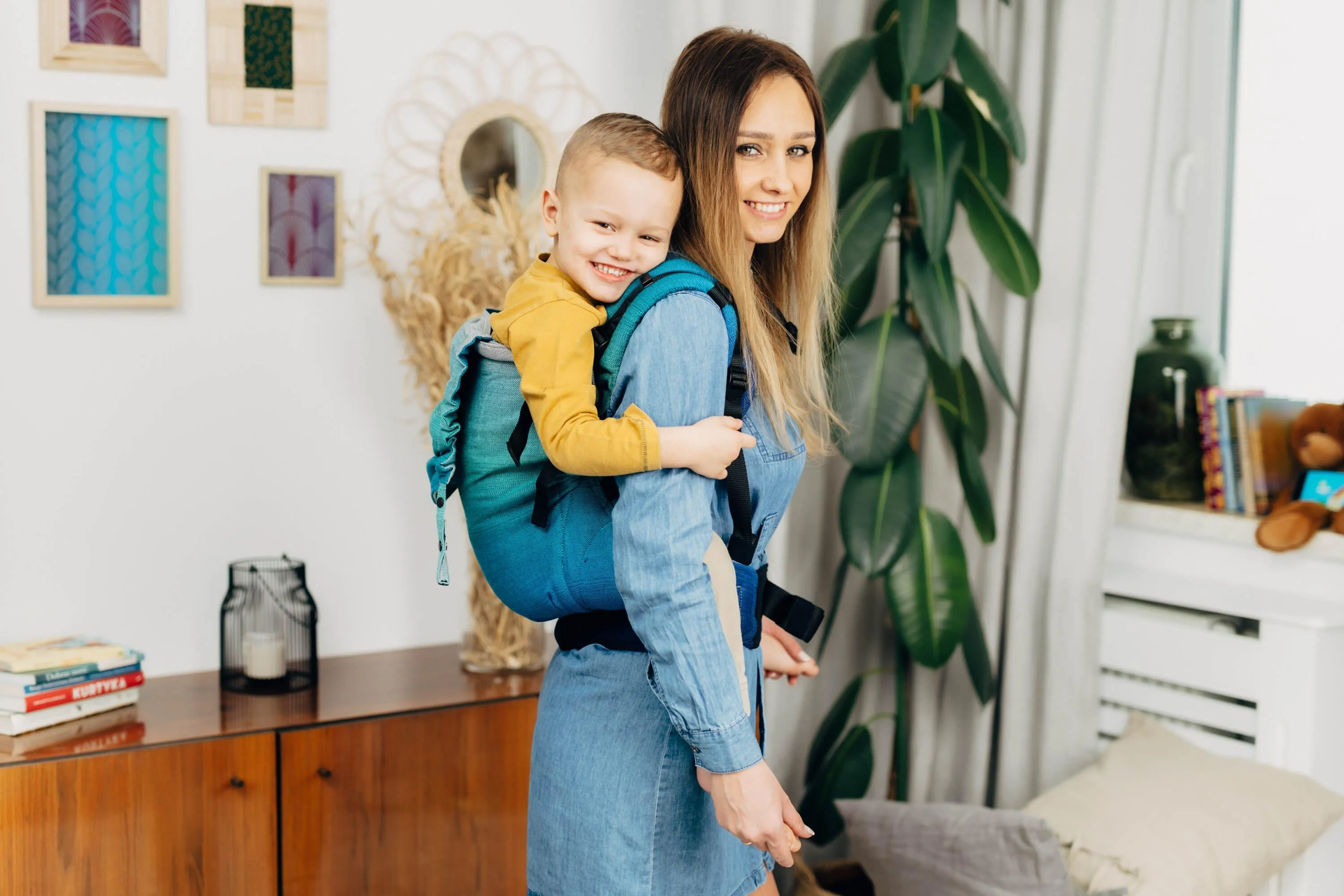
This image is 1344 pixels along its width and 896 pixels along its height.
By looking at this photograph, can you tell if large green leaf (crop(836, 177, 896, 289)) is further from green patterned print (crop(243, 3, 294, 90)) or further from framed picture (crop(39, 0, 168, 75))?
framed picture (crop(39, 0, 168, 75))

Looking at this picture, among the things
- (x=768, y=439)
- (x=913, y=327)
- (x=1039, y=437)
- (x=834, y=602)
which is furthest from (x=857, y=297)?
(x=768, y=439)

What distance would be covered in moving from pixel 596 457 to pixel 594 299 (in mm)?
212

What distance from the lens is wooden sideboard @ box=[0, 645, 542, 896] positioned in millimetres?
1688

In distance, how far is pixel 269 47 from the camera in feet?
6.98

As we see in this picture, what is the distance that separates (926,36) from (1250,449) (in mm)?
1150

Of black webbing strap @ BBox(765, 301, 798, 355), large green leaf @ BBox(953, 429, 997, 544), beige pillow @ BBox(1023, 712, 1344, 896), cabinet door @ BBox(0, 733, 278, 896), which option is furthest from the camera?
large green leaf @ BBox(953, 429, 997, 544)

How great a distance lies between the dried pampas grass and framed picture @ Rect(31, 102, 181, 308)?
13.9 inches

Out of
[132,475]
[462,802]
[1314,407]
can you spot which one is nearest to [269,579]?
[132,475]

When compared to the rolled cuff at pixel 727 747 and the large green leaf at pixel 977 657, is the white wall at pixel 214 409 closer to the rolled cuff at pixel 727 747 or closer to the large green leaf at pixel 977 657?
the large green leaf at pixel 977 657

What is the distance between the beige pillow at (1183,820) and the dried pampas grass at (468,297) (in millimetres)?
1068

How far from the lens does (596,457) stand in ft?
3.31

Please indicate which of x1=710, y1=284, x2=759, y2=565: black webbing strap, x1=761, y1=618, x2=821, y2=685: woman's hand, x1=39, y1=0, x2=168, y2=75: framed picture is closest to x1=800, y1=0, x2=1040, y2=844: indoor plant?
x1=761, y1=618, x2=821, y2=685: woman's hand

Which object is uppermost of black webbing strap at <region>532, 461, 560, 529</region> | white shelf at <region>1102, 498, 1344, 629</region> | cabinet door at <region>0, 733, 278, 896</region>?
black webbing strap at <region>532, 461, 560, 529</region>

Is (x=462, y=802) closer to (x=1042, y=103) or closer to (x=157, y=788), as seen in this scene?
(x=157, y=788)
